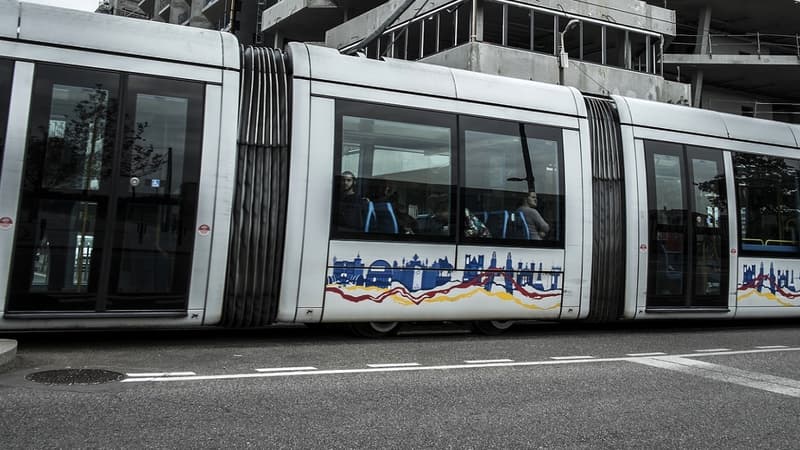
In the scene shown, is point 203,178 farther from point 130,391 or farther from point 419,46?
point 419,46

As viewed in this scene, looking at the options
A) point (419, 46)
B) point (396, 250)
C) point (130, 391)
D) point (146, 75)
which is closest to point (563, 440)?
point (130, 391)

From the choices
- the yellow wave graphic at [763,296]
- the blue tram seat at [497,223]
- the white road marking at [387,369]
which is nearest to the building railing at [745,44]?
the yellow wave graphic at [763,296]

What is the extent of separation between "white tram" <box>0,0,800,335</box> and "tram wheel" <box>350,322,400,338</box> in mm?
31

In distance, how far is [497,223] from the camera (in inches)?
354

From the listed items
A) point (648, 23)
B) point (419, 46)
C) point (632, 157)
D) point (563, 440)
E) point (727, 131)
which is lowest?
point (563, 440)

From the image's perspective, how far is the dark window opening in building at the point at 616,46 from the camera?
30.4 m

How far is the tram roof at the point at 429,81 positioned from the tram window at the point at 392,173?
353 mm

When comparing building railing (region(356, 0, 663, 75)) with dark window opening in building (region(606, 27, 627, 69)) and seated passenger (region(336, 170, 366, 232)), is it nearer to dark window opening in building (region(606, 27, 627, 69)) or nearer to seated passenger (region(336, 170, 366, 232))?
dark window opening in building (region(606, 27, 627, 69))

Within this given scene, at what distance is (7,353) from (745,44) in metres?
42.4

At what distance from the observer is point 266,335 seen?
878 cm

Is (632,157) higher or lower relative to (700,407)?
higher

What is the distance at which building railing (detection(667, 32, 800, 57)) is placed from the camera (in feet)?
124

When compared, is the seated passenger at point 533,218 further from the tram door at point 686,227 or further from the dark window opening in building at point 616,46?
the dark window opening in building at point 616,46

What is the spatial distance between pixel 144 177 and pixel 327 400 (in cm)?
355
